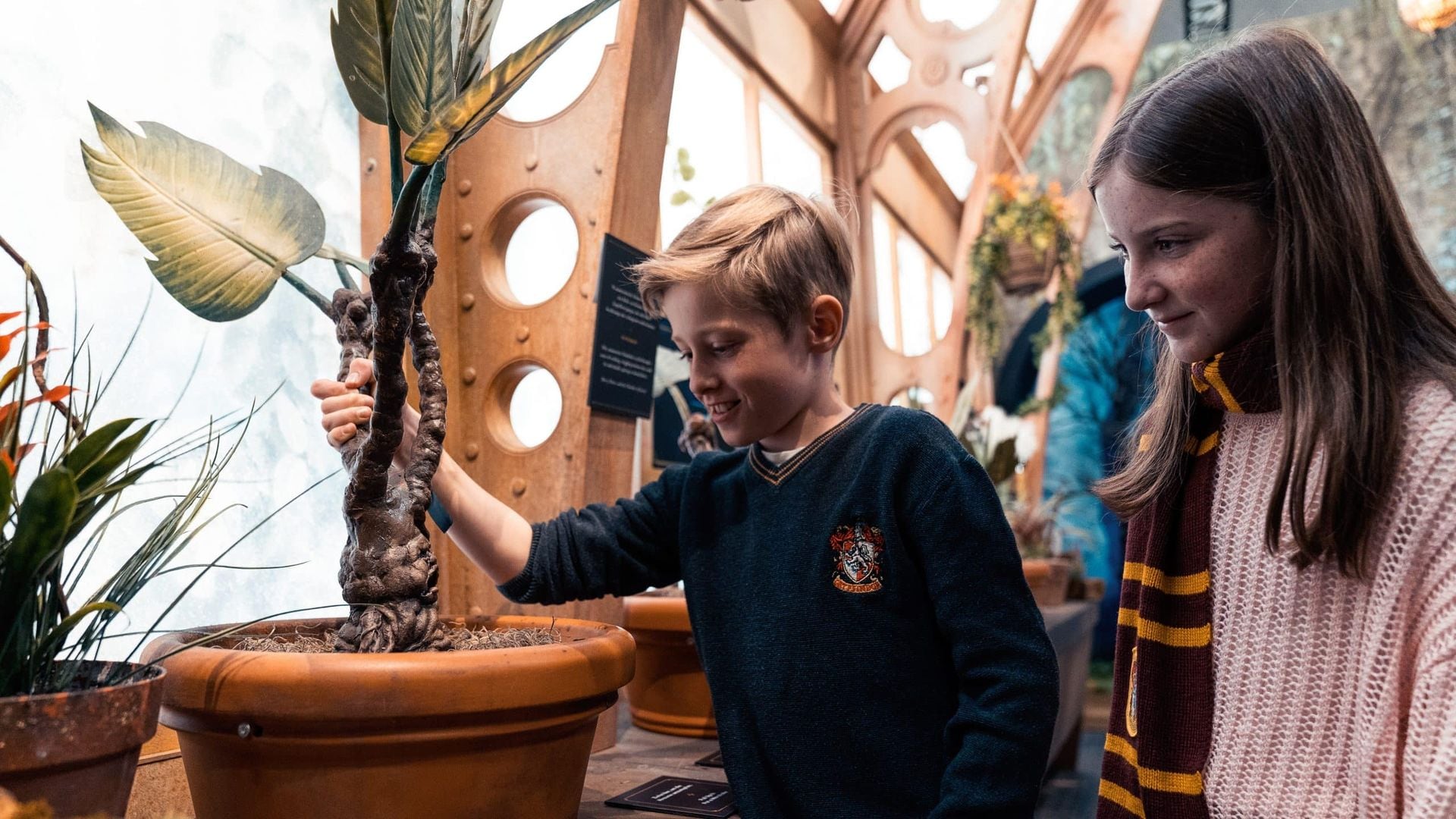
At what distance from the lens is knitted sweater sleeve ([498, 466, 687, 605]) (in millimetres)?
1127

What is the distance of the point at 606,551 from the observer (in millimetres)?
1177

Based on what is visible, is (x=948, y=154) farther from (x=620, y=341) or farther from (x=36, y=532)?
(x=36, y=532)

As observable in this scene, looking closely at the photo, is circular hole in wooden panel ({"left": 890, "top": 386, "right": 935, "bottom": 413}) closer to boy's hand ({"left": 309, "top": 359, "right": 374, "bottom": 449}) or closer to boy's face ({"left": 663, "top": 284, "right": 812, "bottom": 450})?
boy's face ({"left": 663, "top": 284, "right": 812, "bottom": 450})

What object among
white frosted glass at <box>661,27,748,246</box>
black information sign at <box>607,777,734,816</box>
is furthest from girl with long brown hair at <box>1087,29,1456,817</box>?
white frosted glass at <box>661,27,748,246</box>

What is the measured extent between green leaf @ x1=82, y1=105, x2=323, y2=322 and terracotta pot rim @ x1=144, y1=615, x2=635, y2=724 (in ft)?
1.04

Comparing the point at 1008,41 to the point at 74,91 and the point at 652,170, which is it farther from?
the point at 74,91

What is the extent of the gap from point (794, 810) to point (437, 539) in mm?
629

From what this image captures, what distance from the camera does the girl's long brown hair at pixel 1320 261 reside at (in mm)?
845

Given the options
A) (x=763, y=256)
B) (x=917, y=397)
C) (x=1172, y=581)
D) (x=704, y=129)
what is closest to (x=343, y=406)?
(x=763, y=256)

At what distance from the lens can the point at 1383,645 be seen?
828 mm

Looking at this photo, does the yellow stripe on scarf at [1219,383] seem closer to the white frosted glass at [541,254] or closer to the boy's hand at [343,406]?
the boy's hand at [343,406]

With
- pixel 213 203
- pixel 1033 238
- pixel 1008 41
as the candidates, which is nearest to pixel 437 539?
pixel 213 203

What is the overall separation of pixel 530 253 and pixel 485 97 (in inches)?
35.8

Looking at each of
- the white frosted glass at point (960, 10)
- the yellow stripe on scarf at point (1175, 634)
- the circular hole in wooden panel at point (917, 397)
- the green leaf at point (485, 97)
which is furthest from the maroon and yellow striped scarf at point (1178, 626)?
the white frosted glass at point (960, 10)
